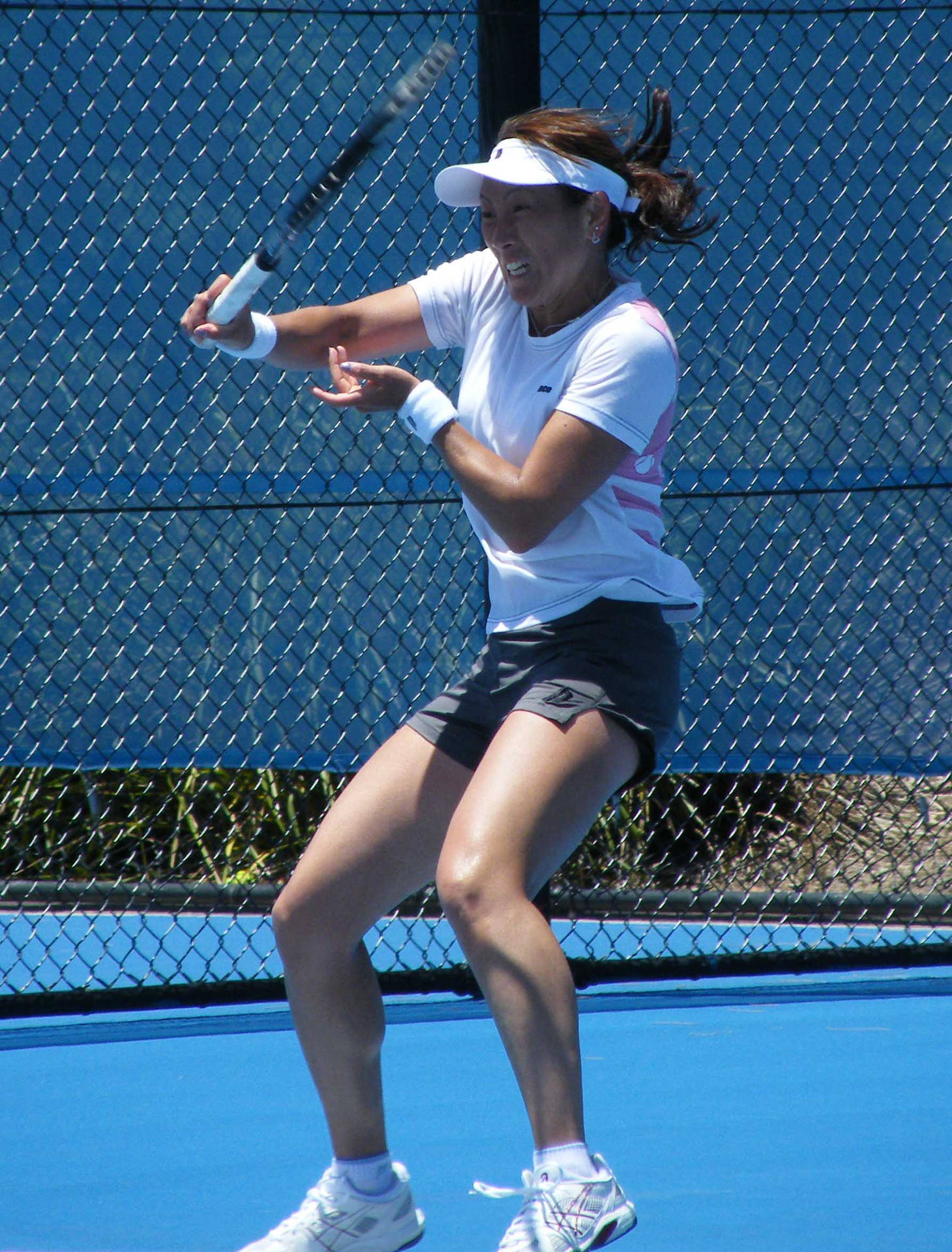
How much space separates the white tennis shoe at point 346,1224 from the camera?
214cm

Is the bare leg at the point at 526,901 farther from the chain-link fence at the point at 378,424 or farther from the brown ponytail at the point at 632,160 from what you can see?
the chain-link fence at the point at 378,424

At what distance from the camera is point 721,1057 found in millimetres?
3539

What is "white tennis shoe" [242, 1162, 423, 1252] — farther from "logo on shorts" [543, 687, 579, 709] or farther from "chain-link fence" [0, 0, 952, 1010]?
"chain-link fence" [0, 0, 952, 1010]

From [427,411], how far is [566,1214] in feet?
3.40

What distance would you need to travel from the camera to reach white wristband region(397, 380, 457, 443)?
2.14 meters

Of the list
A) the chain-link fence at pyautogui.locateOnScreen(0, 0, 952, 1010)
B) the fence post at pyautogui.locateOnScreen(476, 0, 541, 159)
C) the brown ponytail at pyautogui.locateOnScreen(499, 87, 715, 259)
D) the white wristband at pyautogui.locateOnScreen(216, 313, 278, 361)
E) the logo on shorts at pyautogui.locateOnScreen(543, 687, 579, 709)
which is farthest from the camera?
the chain-link fence at pyautogui.locateOnScreen(0, 0, 952, 1010)

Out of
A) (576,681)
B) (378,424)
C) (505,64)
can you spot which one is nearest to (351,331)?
(576,681)

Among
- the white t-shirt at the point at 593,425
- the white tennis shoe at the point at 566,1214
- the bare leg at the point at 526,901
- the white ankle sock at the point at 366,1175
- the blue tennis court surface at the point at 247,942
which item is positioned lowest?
the white tennis shoe at the point at 566,1214

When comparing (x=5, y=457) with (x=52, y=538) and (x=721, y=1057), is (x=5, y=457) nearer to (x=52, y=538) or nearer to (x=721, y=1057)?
(x=52, y=538)

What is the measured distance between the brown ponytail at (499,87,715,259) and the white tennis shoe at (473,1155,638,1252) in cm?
→ 129

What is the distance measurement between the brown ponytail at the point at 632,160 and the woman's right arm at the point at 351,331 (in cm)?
31

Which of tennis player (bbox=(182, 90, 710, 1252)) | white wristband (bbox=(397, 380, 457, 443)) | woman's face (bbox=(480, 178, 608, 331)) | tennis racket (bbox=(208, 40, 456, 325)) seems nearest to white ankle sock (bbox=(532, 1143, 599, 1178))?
tennis player (bbox=(182, 90, 710, 1252))

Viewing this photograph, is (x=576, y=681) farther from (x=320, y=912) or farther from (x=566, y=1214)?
(x=566, y=1214)

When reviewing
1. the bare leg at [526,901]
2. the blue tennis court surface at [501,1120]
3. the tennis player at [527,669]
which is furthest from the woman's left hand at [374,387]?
the blue tennis court surface at [501,1120]
